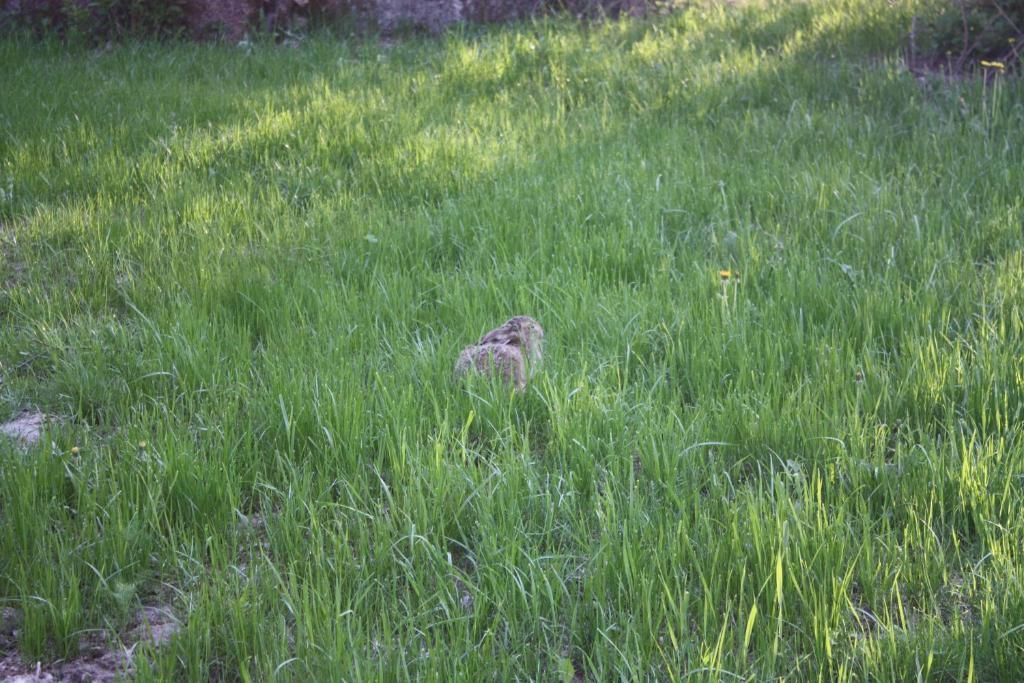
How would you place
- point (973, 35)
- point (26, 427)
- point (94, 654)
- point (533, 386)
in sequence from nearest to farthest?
point (94, 654)
point (533, 386)
point (26, 427)
point (973, 35)

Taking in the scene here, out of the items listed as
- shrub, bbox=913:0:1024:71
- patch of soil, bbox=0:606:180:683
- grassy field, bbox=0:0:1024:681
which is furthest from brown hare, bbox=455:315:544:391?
shrub, bbox=913:0:1024:71

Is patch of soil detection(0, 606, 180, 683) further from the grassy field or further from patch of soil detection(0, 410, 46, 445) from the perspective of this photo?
patch of soil detection(0, 410, 46, 445)

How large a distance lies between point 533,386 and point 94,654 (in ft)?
4.64

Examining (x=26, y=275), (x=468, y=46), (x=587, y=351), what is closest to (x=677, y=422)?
(x=587, y=351)

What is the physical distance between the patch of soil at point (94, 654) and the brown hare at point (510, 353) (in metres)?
1.20

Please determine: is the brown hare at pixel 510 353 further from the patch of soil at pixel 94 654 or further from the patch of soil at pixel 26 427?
the patch of soil at pixel 26 427

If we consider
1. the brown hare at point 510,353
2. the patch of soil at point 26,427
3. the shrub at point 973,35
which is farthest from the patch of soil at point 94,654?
the shrub at point 973,35

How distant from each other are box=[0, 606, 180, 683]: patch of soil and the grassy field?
0.09 ft

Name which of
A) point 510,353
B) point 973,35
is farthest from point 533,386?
point 973,35

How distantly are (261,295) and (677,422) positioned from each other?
1811 mm

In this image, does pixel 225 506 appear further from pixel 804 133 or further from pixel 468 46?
pixel 468 46

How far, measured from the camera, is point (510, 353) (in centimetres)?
314

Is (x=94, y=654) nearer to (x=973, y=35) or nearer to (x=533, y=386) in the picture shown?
(x=533, y=386)

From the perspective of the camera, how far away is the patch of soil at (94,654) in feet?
7.10
